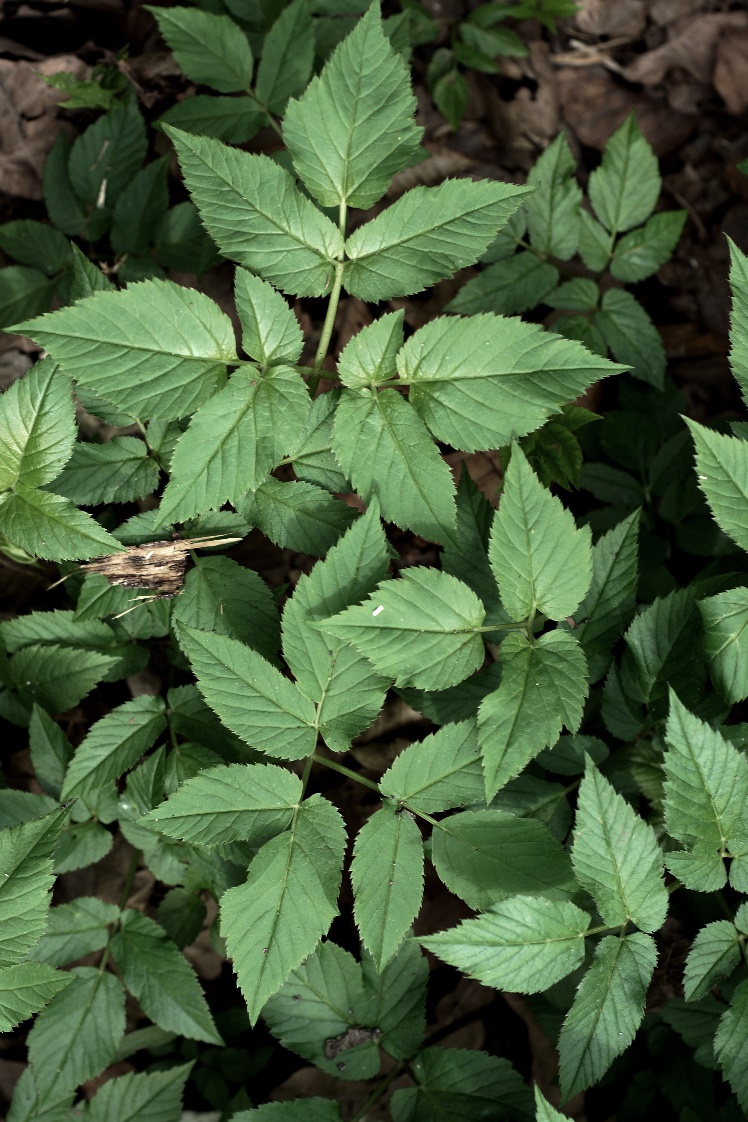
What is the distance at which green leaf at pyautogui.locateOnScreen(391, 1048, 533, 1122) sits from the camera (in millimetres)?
1998

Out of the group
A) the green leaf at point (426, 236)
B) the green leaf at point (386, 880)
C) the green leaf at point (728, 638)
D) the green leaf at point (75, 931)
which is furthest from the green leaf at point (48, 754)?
the green leaf at point (728, 638)

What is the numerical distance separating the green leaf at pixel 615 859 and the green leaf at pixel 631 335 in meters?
1.45

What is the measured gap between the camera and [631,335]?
8.64 ft

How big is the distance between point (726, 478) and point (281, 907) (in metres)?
1.28

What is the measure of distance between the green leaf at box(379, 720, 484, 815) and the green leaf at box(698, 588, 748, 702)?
0.56 m

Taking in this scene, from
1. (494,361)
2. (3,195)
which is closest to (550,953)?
(494,361)

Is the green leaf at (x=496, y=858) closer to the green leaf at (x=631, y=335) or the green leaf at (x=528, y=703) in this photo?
the green leaf at (x=528, y=703)

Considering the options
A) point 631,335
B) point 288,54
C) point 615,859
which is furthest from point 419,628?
point 288,54

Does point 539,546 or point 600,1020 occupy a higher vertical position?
point 539,546

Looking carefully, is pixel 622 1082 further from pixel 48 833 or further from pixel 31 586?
pixel 31 586

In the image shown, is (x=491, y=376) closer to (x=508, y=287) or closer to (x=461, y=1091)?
(x=508, y=287)

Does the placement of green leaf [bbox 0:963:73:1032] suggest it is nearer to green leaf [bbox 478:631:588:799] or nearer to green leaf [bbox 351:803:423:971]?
green leaf [bbox 351:803:423:971]

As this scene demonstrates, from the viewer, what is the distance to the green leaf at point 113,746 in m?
2.10

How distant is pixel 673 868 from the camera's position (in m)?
1.71
